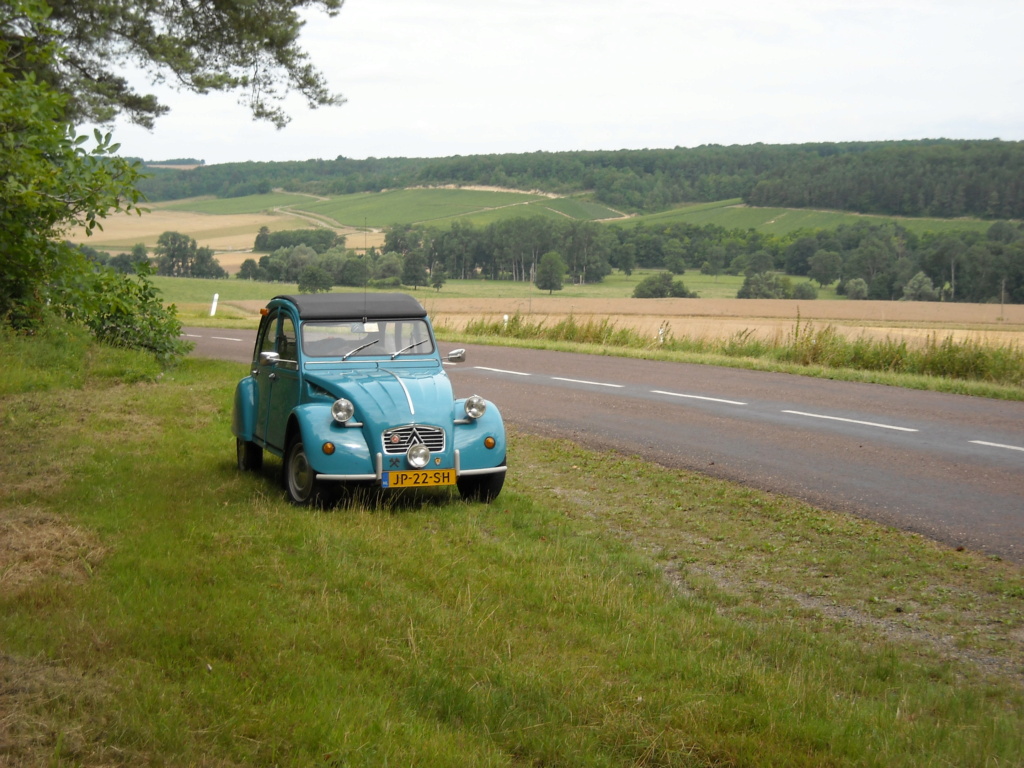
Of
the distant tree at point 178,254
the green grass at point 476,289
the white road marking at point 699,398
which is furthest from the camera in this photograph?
the distant tree at point 178,254

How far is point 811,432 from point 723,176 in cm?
11966

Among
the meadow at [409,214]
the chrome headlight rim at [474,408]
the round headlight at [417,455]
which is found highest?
the meadow at [409,214]

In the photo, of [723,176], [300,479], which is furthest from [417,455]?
[723,176]

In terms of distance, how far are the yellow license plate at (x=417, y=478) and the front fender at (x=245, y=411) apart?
7.24 ft

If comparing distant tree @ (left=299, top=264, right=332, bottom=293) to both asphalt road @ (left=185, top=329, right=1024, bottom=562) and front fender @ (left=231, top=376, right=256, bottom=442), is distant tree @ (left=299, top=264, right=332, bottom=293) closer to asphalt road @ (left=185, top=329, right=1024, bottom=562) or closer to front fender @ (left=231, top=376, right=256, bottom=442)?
asphalt road @ (left=185, top=329, right=1024, bottom=562)

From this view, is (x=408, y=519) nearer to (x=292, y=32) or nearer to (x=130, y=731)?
(x=130, y=731)

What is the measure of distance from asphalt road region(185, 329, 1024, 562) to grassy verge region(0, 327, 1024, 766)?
0.88 meters

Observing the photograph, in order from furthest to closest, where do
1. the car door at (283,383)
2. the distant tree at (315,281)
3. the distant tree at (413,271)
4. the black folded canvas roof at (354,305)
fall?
the distant tree at (413,271), the distant tree at (315,281), the black folded canvas roof at (354,305), the car door at (283,383)

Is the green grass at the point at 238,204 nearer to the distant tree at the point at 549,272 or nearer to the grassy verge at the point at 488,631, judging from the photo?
the distant tree at the point at 549,272

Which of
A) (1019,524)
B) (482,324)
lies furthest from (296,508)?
(482,324)

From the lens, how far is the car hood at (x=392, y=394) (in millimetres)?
7848

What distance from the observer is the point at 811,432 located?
1227 cm

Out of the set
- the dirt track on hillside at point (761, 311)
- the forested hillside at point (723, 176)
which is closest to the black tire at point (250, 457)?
the dirt track on hillside at point (761, 311)

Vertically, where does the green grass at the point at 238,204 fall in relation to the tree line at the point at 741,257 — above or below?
above
